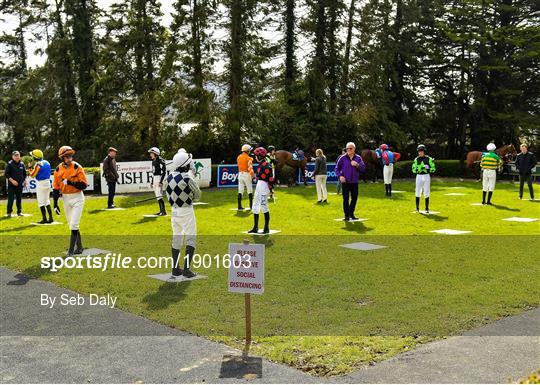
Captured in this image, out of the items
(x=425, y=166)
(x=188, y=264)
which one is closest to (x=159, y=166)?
(x=425, y=166)

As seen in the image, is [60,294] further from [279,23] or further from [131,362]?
[279,23]

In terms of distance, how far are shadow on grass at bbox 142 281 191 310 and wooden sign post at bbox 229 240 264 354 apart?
1.75 meters

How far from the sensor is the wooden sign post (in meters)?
6.42

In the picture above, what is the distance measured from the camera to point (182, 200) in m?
9.58

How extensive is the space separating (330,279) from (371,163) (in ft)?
68.0

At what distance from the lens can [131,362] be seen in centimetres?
586

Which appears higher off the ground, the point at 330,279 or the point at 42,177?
the point at 42,177

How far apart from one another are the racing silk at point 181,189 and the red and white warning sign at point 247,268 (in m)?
3.15

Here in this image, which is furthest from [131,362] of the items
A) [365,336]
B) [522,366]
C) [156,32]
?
[156,32]

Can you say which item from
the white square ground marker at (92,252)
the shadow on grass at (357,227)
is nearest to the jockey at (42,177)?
the white square ground marker at (92,252)

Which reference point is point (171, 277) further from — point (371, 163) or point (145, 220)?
point (371, 163)

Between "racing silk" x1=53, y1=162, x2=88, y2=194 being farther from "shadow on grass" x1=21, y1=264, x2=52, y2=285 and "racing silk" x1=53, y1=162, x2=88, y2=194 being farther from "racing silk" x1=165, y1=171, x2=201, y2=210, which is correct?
"racing silk" x1=165, y1=171, x2=201, y2=210

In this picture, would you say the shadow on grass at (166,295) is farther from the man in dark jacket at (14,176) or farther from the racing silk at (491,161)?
the racing silk at (491,161)

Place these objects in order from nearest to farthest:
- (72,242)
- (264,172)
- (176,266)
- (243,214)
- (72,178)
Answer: (176,266) < (72,178) < (72,242) < (264,172) < (243,214)
